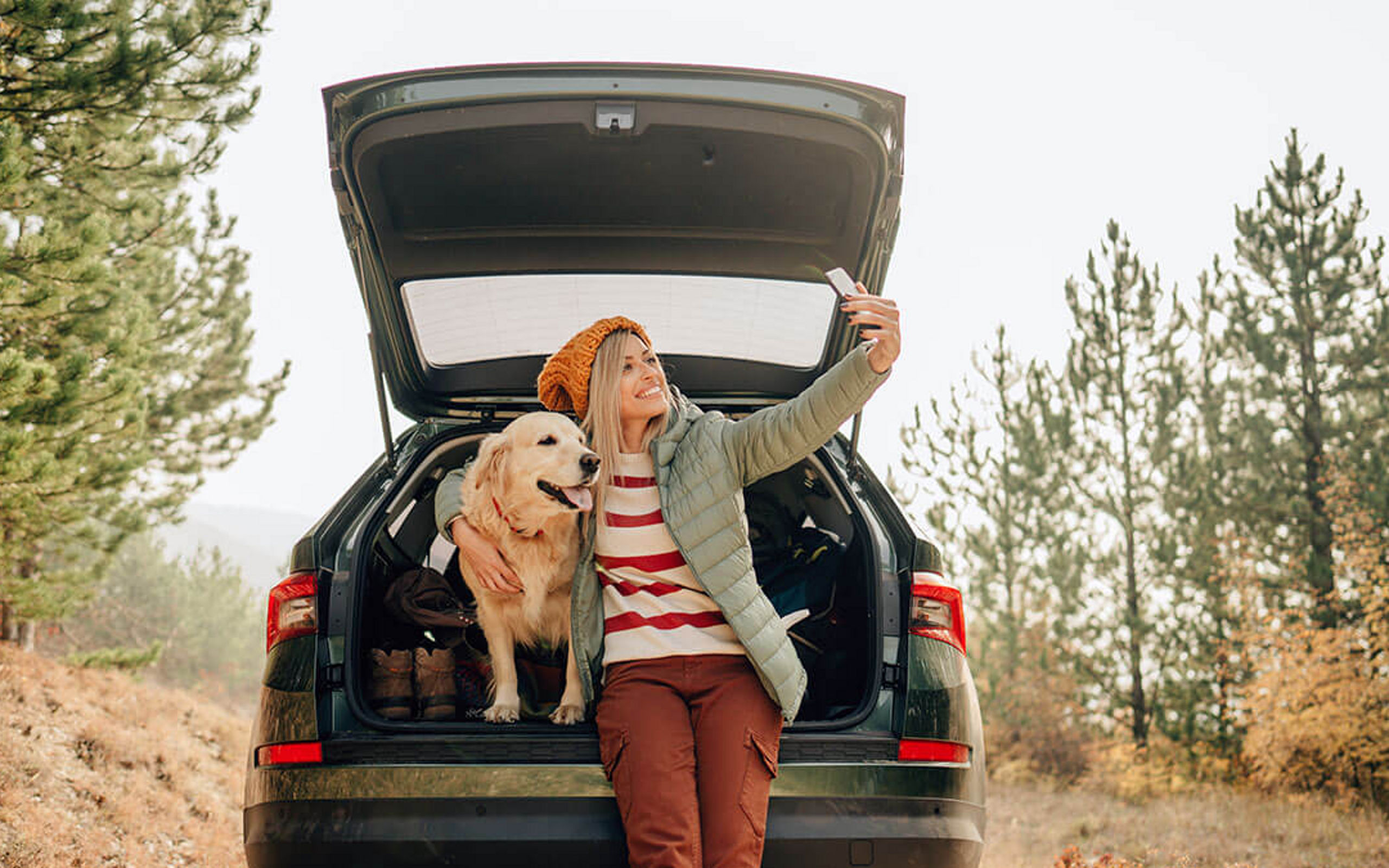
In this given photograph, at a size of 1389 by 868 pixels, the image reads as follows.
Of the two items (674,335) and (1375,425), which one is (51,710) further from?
(1375,425)

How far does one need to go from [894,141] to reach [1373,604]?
1241 cm

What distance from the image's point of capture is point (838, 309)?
339 centimetres

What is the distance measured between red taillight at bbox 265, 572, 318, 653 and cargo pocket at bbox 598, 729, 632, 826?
77 centimetres

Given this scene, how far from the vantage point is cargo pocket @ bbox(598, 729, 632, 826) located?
227cm

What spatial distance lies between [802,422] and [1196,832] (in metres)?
8.86

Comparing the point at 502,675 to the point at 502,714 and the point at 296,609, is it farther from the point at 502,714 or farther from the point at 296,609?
the point at 296,609

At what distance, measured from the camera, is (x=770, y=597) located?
10.8ft

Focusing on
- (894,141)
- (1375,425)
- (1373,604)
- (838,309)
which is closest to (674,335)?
(838,309)

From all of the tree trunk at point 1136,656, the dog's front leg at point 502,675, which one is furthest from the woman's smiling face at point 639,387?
the tree trunk at point 1136,656

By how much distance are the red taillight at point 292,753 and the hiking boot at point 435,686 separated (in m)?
0.46

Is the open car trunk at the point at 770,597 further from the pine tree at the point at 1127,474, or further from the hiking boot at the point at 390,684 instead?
the pine tree at the point at 1127,474

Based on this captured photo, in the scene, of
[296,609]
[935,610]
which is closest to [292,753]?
[296,609]

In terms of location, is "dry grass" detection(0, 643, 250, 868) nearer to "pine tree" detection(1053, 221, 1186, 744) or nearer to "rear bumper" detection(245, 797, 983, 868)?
"rear bumper" detection(245, 797, 983, 868)

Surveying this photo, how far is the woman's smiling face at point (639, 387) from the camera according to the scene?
271cm
